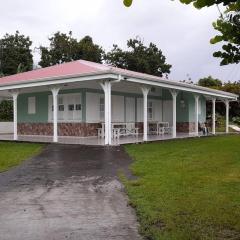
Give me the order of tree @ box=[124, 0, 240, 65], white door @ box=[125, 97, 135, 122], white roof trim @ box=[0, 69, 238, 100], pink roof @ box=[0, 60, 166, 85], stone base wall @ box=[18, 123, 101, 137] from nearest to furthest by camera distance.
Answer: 1. tree @ box=[124, 0, 240, 65]
2. white roof trim @ box=[0, 69, 238, 100]
3. pink roof @ box=[0, 60, 166, 85]
4. stone base wall @ box=[18, 123, 101, 137]
5. white door @ box=[125, 97, 135, 122]

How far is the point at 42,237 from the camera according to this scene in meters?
5.32

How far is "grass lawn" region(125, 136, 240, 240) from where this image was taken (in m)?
5.54

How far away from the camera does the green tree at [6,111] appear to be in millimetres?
33812

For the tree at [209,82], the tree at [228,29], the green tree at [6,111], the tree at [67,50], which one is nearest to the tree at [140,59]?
the tree at [67,50]

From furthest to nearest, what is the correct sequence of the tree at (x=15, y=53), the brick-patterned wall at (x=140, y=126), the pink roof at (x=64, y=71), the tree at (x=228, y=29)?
the tree at (x=15, y=53), the brick-patterned wall at (x=140, y=126), the pink roof at (x=64, y=71), the tree at (x=228, y=29)

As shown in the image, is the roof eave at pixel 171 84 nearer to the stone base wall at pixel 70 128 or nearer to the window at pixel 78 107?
the stone base wall at pixel 70 128

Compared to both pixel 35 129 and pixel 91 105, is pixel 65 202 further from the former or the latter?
pixel 35 129

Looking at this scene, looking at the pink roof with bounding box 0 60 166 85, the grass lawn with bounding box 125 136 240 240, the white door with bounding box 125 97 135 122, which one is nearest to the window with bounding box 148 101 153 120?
the white door with bounding box 125 97 135 122

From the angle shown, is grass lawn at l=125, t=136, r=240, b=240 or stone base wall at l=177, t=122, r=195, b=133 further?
stone base wall at l=177, t=122, r=195, b=133

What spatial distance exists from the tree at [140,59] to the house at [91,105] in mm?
21028

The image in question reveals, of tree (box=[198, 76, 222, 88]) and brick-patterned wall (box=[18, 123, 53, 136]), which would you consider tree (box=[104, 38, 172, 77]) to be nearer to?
tree (box=[198, 76, 222, 88])

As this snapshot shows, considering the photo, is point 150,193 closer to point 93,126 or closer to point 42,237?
point 42,237

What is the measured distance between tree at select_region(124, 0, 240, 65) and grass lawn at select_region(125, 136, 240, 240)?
2407 millimetres

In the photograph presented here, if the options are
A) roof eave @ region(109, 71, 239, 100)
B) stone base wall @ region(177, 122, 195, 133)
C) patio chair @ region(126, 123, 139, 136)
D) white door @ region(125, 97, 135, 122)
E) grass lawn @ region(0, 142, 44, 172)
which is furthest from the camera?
stone base wall @ region(177, 122, 195, 133)
